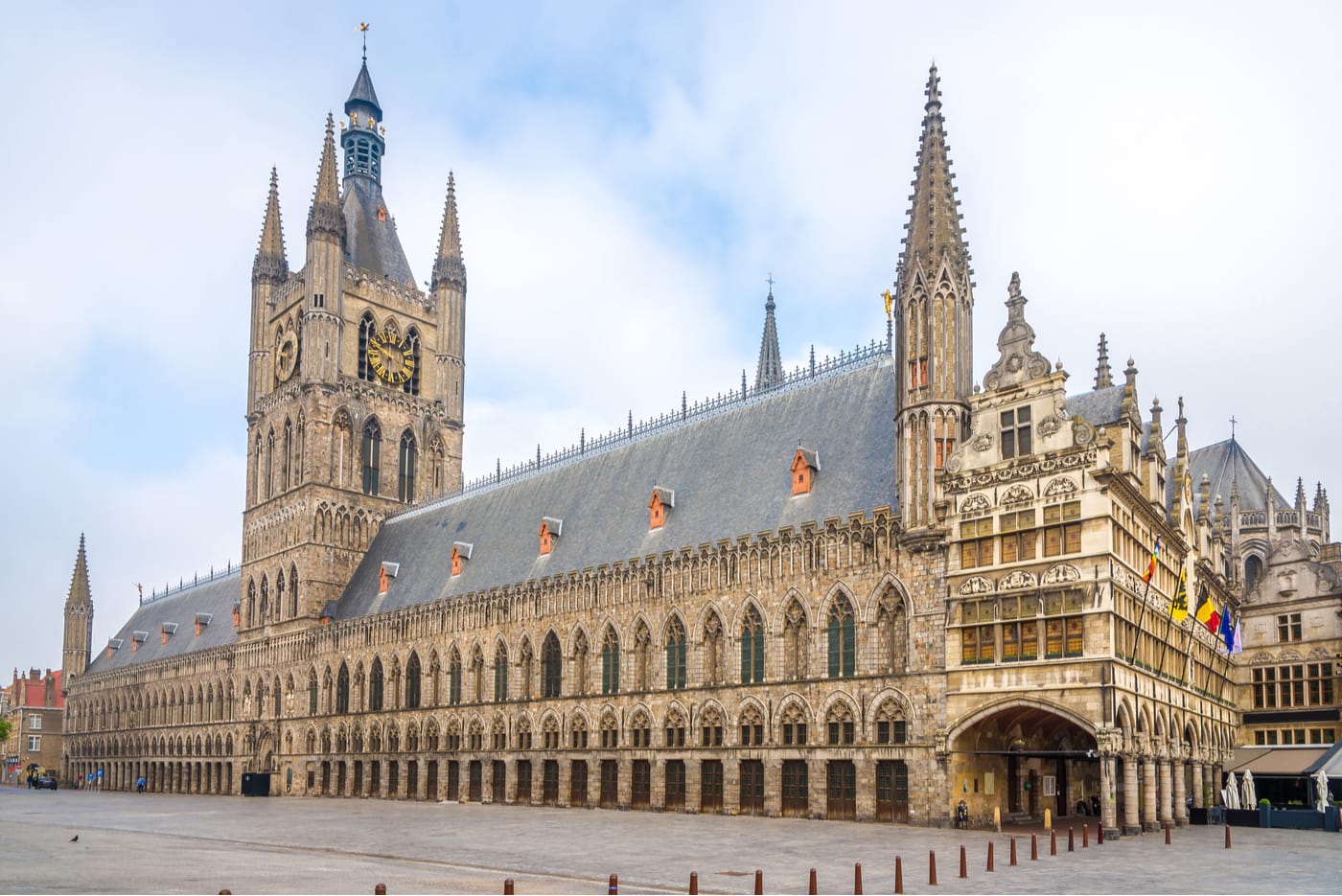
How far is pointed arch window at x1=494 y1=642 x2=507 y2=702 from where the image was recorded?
57.8m

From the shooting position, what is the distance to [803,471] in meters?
47.3

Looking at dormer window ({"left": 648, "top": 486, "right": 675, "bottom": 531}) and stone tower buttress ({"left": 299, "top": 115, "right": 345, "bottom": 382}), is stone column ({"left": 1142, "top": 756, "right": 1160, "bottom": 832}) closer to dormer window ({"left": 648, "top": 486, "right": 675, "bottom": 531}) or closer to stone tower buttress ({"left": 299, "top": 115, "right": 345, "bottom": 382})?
dormer window ({"left": 648, "top": 486, "right": 675, "bottom": 531})

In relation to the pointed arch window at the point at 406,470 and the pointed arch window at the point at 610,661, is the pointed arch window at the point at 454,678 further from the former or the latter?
the pointed arch window at the point at 406,470

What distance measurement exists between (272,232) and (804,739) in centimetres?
5862

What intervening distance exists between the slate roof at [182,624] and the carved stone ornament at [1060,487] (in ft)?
204

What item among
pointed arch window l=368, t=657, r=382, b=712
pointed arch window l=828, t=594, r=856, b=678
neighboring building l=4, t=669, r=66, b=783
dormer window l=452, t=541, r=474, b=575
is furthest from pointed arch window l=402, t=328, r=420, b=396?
neighboring building l=4, t=669, r=66, b=783

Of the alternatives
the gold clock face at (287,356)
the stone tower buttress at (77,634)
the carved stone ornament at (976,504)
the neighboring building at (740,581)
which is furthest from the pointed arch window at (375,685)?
the stone tower buttress at (77,634)

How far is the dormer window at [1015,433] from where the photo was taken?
3966 cm

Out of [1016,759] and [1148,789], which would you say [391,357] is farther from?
[1148,789]

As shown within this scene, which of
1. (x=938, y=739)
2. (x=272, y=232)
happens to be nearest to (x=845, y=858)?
(x=938, y=739)

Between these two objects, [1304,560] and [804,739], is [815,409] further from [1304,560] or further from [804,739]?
[1304,560]

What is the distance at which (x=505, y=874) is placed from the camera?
78.0 feet

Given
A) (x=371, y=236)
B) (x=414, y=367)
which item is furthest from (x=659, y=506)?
(x=371, y=236)

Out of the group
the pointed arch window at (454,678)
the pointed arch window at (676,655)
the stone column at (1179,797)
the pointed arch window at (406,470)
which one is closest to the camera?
the stone column at (1179,797)
